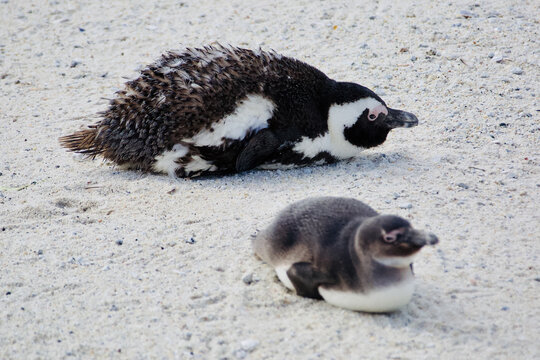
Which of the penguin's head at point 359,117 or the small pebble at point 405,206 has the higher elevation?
the penguin's head at point 359,117

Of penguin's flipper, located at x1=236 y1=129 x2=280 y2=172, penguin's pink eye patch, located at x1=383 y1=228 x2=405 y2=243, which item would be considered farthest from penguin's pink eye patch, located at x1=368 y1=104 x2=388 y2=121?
penguin's pink eye patch, located at x1=383 y1=228 x2=405 y2=243

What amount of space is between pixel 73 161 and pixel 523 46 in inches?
215

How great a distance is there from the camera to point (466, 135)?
6.61 m

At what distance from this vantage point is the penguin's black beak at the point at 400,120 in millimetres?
6500

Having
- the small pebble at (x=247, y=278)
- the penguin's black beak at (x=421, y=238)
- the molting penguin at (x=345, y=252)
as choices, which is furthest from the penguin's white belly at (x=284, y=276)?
the penguin's black beak at (x=421, y=238)

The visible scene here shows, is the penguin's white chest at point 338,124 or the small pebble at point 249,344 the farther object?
the penguin's white chest at point 338,124

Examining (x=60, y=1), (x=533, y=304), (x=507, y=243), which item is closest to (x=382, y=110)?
(x=507, y=243)

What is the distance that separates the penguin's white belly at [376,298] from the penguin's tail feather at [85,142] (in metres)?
3.20

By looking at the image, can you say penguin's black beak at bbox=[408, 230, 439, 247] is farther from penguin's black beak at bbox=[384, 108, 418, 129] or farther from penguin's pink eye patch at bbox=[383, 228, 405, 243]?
penguin's black beak at bbox=[384, 108, 418, 129]

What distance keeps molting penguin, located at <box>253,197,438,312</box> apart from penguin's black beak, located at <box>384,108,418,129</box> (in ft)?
7.49

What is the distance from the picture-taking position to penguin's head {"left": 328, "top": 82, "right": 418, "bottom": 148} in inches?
252

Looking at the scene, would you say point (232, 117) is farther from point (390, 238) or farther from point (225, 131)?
point (390, 238)

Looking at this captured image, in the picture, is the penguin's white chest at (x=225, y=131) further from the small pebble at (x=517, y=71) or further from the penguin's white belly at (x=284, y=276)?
the small pebble at (x=517, y=71)

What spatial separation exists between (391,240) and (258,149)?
2.53 m
